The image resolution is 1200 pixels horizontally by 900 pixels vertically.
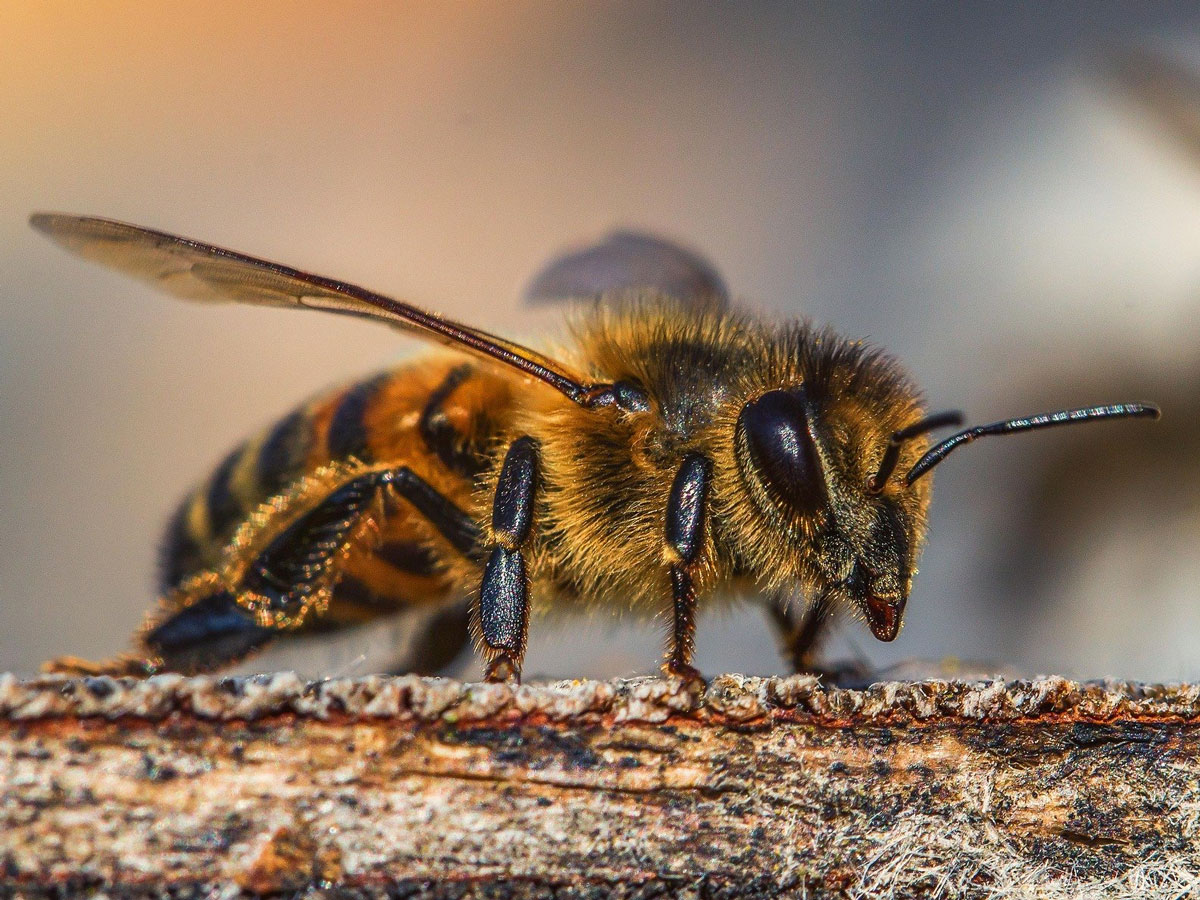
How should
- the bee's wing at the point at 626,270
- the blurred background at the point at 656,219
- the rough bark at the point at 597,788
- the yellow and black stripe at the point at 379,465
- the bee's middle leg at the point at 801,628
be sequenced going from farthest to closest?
the blurred background at the point at 656,219 → the bee's wing at the point at 626,270 → the yellow and black stripe at the point at 379,465 → the bee's middle leg at the point at 801,628 → the rough bark at the point at 597,788

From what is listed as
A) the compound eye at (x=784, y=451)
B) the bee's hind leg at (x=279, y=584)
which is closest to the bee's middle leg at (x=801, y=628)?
the compound eye at (x=784, y=451)

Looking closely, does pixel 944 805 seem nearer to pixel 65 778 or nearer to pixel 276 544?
pixel 65 778

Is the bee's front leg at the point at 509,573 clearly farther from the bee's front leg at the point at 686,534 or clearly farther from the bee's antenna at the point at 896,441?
the bee's antenna at the point at 896,441

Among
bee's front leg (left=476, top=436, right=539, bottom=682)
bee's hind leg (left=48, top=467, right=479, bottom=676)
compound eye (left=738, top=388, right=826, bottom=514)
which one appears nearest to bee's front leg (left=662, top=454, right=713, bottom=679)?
compound eye (left=738, top=388, right=826, bottom=514)

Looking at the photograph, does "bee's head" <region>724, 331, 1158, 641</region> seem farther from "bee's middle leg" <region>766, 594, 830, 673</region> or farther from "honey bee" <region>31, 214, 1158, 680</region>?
"bee's middle leg" <region>766, 594, 830, 673</region>

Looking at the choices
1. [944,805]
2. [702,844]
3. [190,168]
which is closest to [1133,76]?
[944,805]

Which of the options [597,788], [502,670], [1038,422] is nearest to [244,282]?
[502,670]
